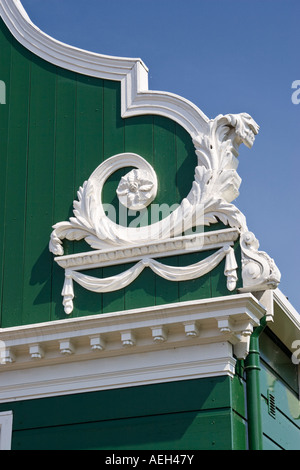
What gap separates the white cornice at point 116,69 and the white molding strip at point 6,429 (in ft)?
14.5

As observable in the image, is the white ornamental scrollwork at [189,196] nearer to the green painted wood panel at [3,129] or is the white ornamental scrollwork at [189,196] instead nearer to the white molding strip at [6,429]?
the green painted wood panel at [3,129]

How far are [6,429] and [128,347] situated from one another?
1.96 meters

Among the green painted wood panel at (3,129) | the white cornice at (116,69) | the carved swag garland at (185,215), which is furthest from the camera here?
the green painted wood panel at (3,129)

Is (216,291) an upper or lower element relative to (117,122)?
lower

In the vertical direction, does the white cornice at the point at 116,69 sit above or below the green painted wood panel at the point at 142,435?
above

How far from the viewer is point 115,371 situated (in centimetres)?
1295

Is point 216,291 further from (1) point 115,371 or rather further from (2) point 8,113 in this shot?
(2) point 8,113

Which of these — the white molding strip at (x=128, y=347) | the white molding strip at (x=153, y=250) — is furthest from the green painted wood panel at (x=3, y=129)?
the white molding strip at (x=128, y=347)

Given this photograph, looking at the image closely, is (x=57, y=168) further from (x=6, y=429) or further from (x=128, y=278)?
(x=6, y=429)

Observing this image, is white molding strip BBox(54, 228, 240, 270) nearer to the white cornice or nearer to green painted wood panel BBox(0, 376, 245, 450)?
the white cornice

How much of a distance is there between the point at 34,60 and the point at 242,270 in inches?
192

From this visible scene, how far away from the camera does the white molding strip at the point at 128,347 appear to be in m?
12.5

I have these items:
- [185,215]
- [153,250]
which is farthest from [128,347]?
[185,215]

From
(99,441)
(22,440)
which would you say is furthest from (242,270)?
(22,440)
